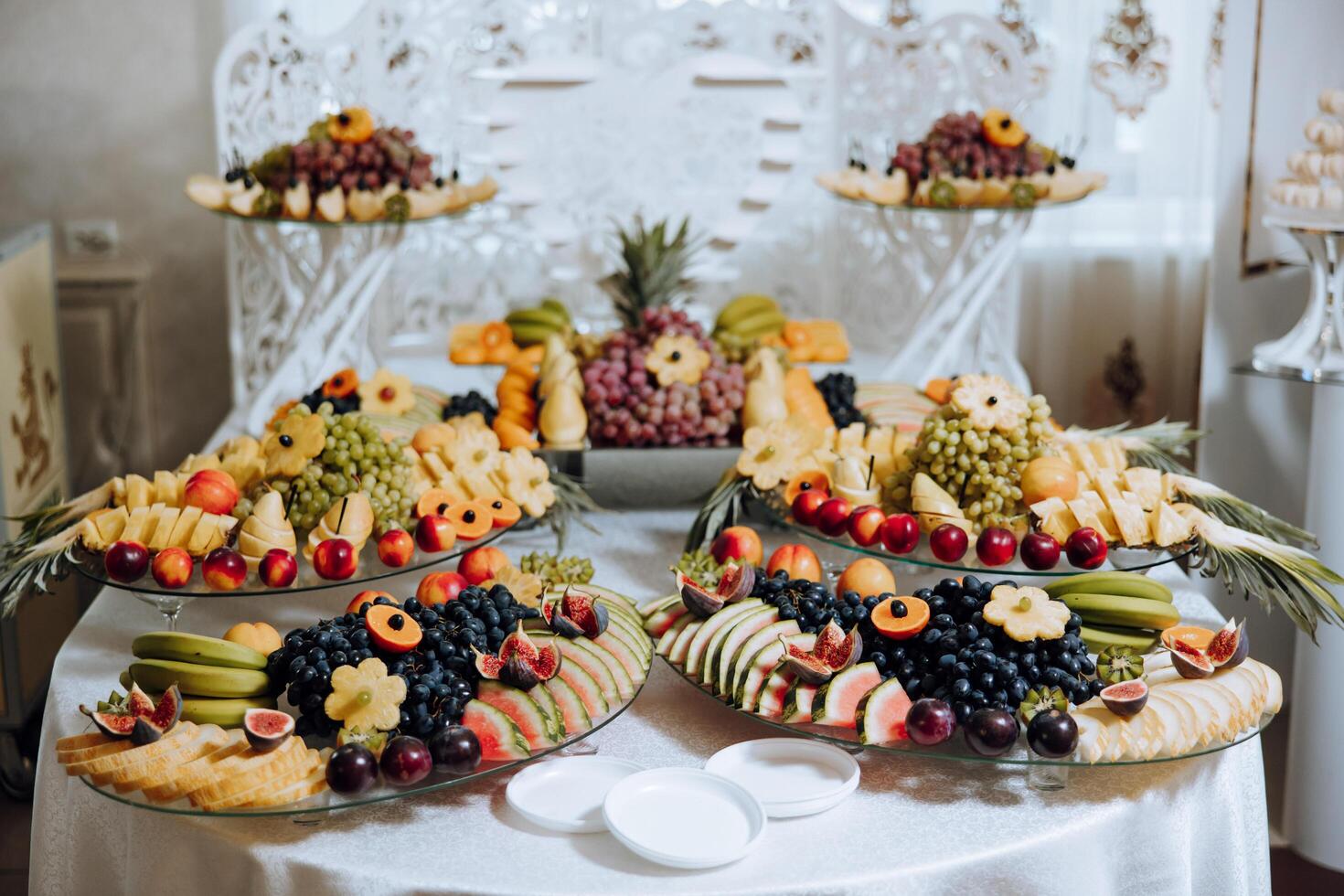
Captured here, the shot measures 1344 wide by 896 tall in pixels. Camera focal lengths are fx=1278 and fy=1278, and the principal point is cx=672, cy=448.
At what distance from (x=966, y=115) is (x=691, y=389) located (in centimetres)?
119

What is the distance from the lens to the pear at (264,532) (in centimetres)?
194

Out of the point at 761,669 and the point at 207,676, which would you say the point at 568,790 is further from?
the point at 207,676

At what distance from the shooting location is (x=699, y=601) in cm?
181

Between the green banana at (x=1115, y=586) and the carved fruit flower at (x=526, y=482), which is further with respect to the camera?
the carved fruit flower at (x=526, y=482)

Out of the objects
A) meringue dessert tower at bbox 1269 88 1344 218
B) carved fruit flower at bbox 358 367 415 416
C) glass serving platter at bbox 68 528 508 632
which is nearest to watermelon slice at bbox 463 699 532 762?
glass serving platter at bbox 68 528 508 632

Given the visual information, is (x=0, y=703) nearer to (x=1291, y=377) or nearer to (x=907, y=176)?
(x=907, y=176)

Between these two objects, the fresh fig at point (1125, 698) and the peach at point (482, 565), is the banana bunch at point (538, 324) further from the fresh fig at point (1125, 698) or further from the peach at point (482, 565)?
the fresh fig at point (1125, 698)

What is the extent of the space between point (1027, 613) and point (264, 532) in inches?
44.1

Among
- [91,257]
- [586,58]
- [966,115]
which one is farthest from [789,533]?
[91,257]

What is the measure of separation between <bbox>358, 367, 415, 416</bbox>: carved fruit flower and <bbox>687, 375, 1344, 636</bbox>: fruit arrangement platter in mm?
726

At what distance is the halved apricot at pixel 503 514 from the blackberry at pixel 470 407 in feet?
1.77

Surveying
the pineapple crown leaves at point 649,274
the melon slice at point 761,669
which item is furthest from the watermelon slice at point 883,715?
the pineapple crown leaves at point 649,274

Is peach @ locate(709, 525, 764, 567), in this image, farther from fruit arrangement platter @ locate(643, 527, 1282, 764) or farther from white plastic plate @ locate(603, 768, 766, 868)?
white plastic plate @ locate(603, 768, 766, 868)

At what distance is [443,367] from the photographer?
3.67 m
